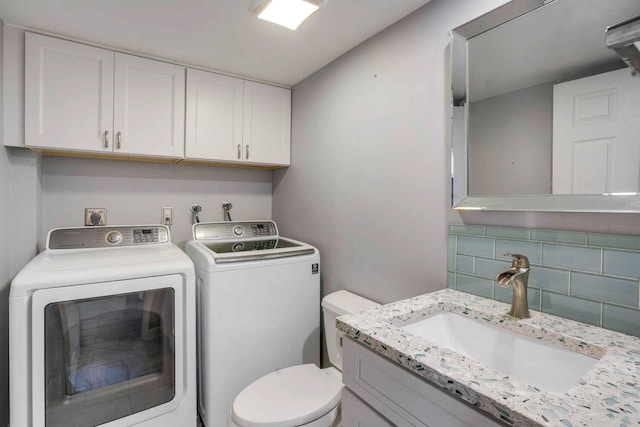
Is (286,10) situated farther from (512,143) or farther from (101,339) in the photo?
(101,339)

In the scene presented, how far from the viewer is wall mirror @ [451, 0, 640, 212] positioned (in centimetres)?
90

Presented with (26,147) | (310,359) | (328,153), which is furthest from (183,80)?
(310,359)

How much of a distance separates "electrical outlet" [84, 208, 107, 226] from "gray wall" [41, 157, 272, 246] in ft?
0.08

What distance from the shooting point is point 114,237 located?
1878 mm

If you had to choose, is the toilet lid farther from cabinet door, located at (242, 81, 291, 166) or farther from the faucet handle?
cabinet door, located at (242, 81, 291, 166)

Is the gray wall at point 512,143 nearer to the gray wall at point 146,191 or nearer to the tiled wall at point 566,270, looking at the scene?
the tiled wall at point 566,270

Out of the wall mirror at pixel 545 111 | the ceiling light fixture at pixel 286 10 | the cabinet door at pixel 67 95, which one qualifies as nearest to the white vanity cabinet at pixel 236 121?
the cabinet door at pixel 67 95

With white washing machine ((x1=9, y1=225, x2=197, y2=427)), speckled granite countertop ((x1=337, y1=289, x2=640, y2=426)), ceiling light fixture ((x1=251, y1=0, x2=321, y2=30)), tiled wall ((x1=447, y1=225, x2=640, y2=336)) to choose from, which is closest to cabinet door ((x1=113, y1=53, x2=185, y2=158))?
white washing machine ((x1=9, y1=225, x2=197, y2=427))

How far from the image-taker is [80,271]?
1360 millimetres

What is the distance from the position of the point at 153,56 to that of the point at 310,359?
2144 millimetres

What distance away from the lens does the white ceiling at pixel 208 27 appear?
4.71 ft

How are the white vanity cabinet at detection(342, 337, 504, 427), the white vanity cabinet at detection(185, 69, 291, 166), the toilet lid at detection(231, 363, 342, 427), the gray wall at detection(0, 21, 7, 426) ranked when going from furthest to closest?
the white vanity cabinet at detection(185, 69, 291, 166)
the gray wall at detection(0, 21, 7, 426)
the toilet lid at detection(231, 363, 342, 427)
the white vanity cabinet at detection(342, 337, 504, 427)

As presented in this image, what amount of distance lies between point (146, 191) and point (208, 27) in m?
1.22

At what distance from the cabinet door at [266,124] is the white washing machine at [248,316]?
2.36ft
